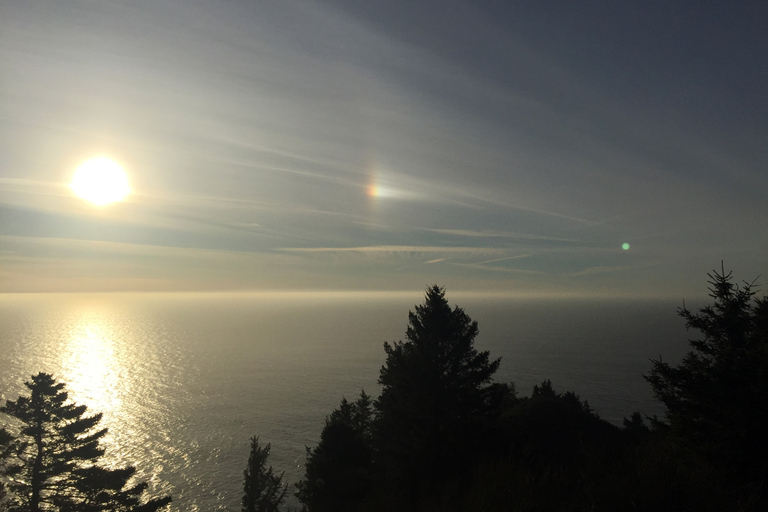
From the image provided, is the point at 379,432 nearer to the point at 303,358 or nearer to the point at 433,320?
the point at 433,320

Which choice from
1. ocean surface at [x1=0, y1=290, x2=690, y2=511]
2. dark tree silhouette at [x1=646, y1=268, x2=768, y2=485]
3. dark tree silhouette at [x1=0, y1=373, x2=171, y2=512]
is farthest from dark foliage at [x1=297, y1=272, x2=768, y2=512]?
ocean surface at [x1=0, y1=290, x2=690, y2=511]

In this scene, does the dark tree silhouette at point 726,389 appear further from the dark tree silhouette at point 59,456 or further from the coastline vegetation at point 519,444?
the dark tree silhouette at point 59,456

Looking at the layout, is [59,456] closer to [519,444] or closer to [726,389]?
[519,444]

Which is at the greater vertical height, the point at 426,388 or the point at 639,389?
the point at 426,388

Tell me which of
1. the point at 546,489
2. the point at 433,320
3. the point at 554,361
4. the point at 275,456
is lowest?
the point at 275,456

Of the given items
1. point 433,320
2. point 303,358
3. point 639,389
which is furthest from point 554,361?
point 433,320

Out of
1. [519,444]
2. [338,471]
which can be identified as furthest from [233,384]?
[519,444]

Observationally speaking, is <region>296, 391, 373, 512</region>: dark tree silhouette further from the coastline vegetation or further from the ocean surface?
the ocean surface
